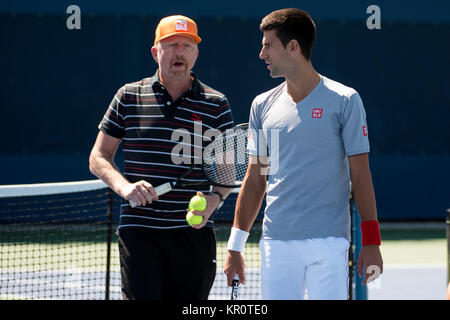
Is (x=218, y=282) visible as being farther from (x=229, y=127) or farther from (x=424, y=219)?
(x=424, y=219)

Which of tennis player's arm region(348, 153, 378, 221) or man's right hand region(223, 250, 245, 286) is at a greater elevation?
tennis player's arm region(348, 153, 378, 221)

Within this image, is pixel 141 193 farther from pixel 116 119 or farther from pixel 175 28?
pixel 175 28

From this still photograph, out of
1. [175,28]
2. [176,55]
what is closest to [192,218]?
[176,55]

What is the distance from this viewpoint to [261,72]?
13.4 metres

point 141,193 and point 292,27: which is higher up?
point 292,27

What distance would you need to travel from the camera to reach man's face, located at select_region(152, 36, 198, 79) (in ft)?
13.3

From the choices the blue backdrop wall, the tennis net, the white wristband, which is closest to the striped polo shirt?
the white wristband

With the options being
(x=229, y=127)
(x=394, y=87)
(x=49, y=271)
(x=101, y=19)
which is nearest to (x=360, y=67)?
(x=394, y=87)

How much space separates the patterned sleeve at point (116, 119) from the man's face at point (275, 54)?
3.08ft

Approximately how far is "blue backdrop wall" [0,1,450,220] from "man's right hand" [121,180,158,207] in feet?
30.6

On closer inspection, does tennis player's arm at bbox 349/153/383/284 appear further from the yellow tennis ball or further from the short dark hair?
the yellow tennis ball

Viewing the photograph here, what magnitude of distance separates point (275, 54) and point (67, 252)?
7188mm

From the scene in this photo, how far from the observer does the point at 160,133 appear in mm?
4035

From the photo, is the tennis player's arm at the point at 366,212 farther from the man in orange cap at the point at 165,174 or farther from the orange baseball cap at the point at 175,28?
the orange baseball cap at the point at 175,28
